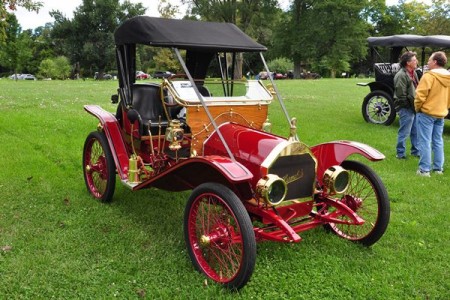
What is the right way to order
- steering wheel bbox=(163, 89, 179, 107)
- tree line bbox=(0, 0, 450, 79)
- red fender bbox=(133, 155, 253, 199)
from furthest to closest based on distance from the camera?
tree line bbox=(0, 0, 450, 79)
steering wheel bbox=(163, 89, 179, 107)
red fender bbox=(133, 155, 253, 199)

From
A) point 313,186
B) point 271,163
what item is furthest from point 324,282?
point 271,163

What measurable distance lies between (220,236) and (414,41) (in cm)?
814

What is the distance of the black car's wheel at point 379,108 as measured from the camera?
10497 millimetres

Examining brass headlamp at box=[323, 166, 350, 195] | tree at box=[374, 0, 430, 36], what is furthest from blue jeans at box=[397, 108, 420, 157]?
tree at box=[374, 0, 430, 36]

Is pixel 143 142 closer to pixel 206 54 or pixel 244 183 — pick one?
pixel 206 54

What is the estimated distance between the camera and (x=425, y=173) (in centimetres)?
635

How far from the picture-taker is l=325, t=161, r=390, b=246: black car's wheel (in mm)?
3736

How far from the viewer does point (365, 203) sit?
426 centimetres

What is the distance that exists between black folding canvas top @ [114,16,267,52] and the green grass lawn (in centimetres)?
186

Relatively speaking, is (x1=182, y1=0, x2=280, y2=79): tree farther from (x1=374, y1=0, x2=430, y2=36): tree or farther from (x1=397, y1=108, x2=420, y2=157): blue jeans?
(x1=374, y1=0, x2=430, y2=36): tree

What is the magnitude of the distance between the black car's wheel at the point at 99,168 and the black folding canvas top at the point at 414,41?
7486mm

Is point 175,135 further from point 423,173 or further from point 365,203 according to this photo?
point 423,173

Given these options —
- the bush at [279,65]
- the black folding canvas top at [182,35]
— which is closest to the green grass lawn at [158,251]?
the black folding canvas top at [182,35]

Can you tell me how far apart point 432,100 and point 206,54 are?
3437 millimetres
